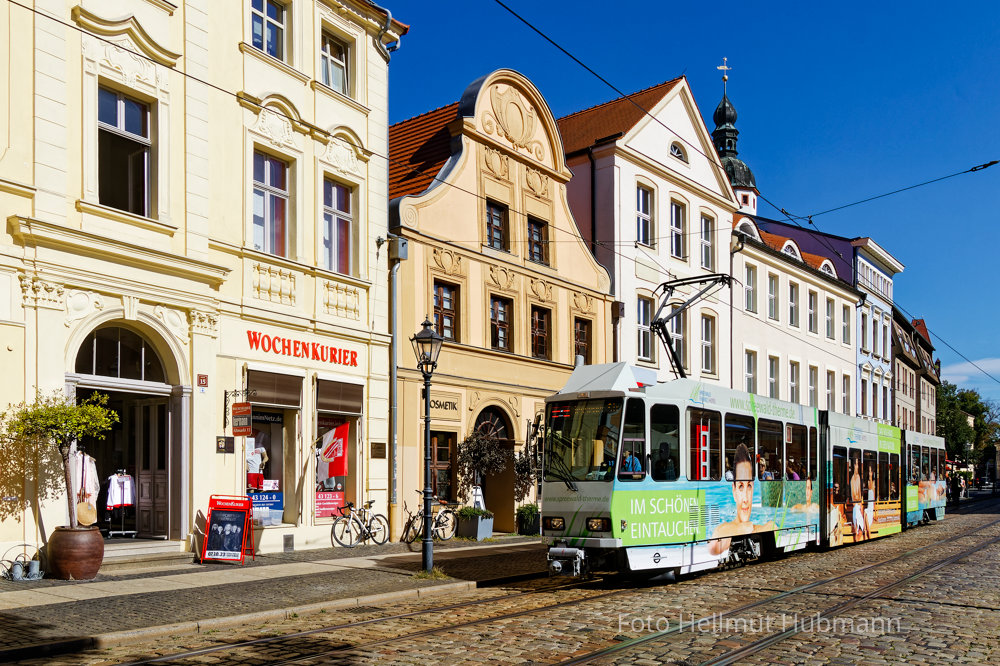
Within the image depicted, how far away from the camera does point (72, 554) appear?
43.0ft

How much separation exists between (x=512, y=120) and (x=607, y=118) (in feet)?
23.9

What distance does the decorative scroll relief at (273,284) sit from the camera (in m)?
17.7

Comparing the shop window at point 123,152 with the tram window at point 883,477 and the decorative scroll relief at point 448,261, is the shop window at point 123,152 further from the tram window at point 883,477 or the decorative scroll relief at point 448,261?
the tram window at point 883,477

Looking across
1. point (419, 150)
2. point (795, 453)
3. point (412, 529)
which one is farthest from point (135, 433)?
point (795, 453)

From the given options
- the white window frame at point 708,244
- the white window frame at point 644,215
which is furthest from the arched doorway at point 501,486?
the white window frame at point 708,244

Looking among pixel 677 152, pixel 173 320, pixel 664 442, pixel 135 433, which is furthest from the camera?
pixel 677 152

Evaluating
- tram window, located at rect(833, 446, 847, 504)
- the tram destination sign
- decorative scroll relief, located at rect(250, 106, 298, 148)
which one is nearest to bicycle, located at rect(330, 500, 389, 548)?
the tram destination sign

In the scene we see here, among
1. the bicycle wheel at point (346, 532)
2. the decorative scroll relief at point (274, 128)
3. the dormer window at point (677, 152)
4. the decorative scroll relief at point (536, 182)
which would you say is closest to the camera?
the decorative scroll relief at point (274, 128)

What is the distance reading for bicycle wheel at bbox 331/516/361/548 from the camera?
18.9 meters

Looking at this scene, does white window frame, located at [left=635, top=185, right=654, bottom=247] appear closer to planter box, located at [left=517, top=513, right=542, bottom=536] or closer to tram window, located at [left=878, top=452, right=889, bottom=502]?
tram window, located at [left=878, top=452, right=889, bottom=502]

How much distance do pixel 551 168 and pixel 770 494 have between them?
38.3ft

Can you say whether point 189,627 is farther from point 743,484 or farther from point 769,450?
point 769,450

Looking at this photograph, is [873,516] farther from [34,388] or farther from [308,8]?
[34,388]

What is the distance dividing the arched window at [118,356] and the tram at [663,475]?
652 cm
